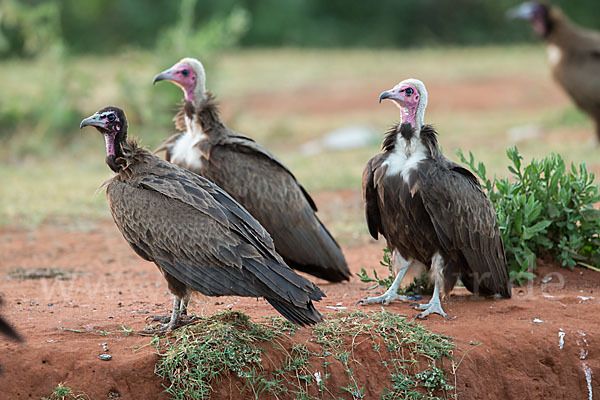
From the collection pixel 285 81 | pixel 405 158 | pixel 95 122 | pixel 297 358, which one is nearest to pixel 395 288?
pixel 405 158

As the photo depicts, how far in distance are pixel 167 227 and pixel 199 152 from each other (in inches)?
63.6

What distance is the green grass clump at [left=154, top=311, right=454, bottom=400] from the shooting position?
14.8 feet

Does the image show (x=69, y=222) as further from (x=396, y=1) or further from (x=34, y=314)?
(x=396, y=1)

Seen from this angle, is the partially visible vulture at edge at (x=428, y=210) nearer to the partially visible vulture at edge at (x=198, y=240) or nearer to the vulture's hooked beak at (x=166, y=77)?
the partially visible vulture at edge at (x=198, y=240)

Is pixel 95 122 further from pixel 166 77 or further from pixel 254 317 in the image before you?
pixel 166 77

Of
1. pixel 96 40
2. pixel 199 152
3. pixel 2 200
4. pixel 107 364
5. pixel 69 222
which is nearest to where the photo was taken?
pixel 107 364

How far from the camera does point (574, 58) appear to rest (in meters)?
12.0

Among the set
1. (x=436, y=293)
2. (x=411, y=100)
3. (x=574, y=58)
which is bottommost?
(x=436, y=293)

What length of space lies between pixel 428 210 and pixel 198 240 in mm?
1443

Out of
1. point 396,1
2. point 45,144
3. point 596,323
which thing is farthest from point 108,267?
point 396,1

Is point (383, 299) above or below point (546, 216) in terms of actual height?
below

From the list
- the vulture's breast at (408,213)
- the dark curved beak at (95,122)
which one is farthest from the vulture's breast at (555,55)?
the dark curved beak at (95,122)

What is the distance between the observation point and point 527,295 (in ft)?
19.0

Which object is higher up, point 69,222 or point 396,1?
point 396,1
